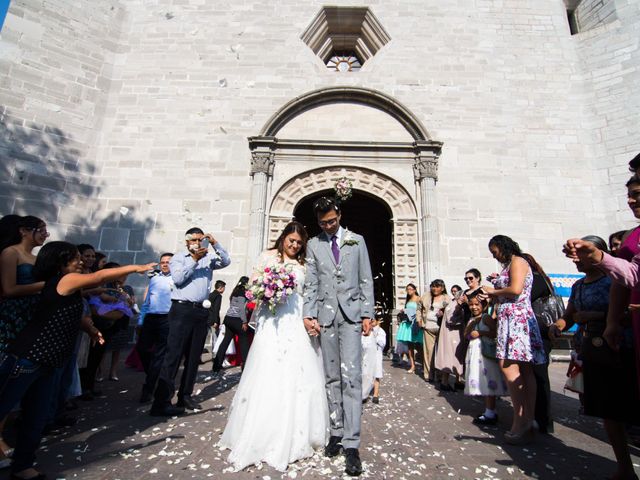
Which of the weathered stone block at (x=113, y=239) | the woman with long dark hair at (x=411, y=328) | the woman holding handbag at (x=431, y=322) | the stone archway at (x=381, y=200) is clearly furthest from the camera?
the stone archway at (x=381, y=200)

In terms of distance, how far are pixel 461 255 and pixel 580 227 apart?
304cm

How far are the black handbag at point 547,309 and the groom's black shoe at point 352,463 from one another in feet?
7.62

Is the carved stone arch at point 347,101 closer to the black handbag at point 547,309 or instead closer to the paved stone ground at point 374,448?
the black handbag at point 547,309

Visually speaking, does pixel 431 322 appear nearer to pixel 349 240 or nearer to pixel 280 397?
pixel 349 240

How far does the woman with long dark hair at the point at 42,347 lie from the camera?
7.30 ft

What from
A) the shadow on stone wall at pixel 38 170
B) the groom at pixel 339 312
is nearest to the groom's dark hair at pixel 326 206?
the groom at pixel 339 312

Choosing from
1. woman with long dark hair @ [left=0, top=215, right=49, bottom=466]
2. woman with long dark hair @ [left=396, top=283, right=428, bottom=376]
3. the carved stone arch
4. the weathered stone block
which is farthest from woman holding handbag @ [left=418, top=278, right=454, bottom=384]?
the weathered stone block

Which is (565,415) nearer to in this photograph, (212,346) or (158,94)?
(212,346)

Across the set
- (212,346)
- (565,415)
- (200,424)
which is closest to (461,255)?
(565,415)

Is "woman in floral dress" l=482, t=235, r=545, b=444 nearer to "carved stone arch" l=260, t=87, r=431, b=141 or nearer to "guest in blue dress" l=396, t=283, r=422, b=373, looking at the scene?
"guest in blue dress" l=396, t=283, r=422, b=373

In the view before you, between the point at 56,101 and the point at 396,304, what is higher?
the point at 56,101

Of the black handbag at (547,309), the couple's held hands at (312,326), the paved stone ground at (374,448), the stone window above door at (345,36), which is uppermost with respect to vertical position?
the stone window above door at (345,36)

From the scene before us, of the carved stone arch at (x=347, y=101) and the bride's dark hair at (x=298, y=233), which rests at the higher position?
the carved stone arch at (x=347, y=101)

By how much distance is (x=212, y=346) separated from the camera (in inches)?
314
